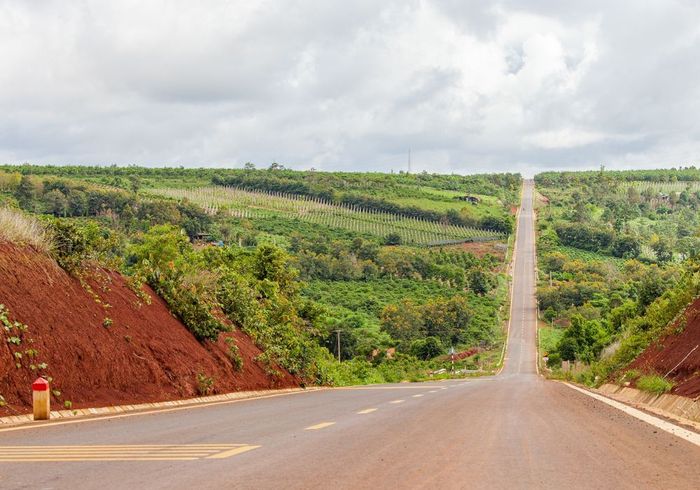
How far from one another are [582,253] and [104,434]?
175284 millimetres

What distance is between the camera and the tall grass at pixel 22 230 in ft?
67.2

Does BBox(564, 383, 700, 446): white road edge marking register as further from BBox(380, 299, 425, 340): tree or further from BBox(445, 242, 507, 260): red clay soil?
BBox(445, 242, 507, 260): red clay soil

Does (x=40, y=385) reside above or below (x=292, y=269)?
below

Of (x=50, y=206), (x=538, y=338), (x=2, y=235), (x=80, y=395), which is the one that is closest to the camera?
(x=80, y=395)

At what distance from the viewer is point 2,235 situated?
20281 millimetres

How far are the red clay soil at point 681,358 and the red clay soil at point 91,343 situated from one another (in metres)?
12.1

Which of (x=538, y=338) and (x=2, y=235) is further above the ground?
(x=2, y=235)

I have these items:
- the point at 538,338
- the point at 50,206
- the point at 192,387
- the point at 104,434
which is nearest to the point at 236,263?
the point at 192,387

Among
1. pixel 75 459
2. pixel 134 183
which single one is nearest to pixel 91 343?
pixel 75 459

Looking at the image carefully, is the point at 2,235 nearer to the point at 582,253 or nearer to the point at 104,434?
the point at 104,434

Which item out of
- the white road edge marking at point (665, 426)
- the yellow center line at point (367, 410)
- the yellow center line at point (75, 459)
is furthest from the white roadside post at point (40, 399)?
the white road edge marking at point (665, 426)

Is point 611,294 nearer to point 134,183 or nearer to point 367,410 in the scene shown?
point 134,183

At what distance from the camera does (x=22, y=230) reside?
20828 millimetres

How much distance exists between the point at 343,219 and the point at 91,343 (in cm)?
17356
